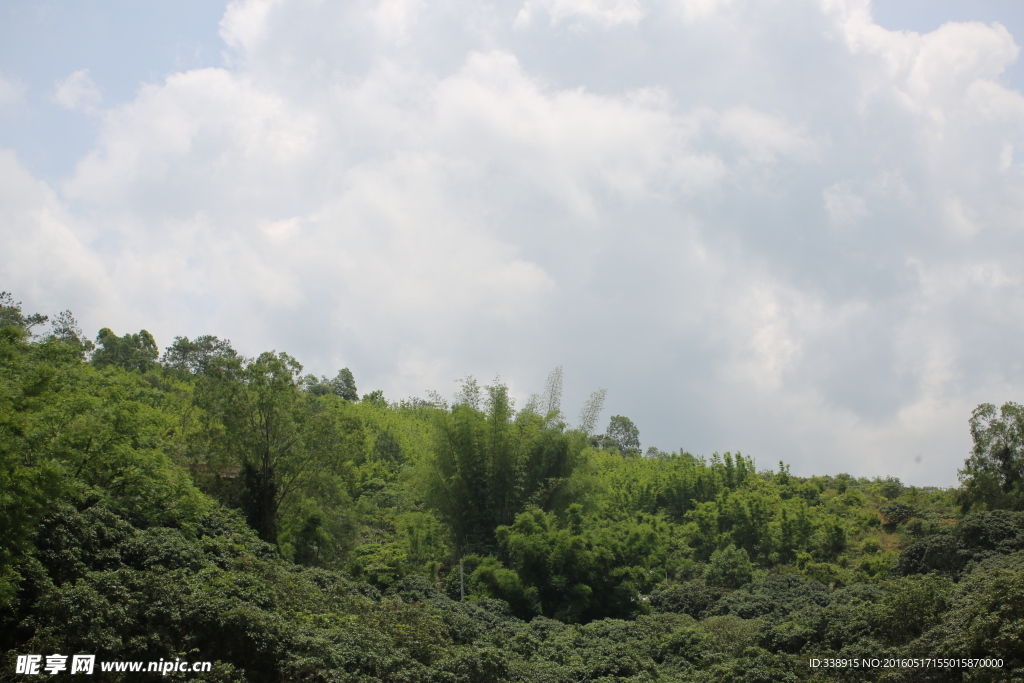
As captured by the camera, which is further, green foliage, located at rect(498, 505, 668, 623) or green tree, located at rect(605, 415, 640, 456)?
green tree, located at rect(605, 415, 640, 456)

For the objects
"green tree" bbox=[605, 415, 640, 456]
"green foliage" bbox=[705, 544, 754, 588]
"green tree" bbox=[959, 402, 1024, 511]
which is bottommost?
"green foliage" bbox=[705, 544, 754, 588]

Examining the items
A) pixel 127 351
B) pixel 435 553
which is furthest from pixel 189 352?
pixel 435 553

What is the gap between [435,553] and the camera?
22.7 metres

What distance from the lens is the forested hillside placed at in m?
8.42

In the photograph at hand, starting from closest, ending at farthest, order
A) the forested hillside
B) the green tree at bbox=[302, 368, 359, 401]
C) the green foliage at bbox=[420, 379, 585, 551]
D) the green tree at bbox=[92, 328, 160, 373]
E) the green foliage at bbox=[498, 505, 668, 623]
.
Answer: the forested hillside < the green foliage at bbox=[498, 505, 668, 623] < the green foliage at bbox=[420, 379, 585, 551] < the green tree at bbox=[92, 328, 160, 373] < the green tree at bbox=[302, 368, 359, 401]

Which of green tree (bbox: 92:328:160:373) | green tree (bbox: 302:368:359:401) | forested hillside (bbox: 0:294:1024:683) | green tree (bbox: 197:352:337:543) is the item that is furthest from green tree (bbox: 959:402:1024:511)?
green tree (bbox: 302:368:359:401)

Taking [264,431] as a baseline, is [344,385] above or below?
above

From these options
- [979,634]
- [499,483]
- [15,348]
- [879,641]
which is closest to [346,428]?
[499,483]

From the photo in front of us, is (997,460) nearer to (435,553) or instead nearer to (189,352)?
(435,553)

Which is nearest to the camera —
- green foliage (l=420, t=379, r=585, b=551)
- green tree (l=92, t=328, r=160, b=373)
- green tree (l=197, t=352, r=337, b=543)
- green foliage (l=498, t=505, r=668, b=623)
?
green foliage (l=498, t=505, r=668, b=623)

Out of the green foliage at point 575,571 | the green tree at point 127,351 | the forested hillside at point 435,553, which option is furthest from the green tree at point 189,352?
the green foliage at point 575,571

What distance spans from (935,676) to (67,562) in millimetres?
11404

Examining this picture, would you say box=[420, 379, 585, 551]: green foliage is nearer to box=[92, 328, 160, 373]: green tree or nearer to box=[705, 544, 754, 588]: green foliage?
box=[705, 544, 754, 588]: green foliage

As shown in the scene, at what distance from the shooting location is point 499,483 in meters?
22.0
